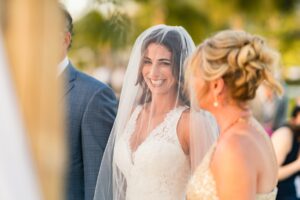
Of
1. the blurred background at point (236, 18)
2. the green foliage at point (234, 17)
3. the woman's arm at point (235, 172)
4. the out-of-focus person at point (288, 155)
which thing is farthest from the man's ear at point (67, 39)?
the green foliage at point (234, 17)

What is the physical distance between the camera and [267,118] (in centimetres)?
855

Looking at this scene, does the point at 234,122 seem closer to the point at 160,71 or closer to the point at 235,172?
the point at 235,172

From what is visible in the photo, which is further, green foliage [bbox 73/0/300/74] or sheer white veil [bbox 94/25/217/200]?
green foliage [bbox 73/0/300/74]

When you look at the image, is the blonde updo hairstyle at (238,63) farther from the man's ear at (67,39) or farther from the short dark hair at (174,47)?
the man's ear at (67,39)

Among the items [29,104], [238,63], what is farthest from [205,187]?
[29,104]

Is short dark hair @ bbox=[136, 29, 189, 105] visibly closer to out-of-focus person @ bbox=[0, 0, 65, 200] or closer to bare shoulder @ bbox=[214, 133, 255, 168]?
bare shoulder @ bbox=[214, 133, 255, 168]

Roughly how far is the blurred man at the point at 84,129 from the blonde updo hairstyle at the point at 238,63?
1034mm

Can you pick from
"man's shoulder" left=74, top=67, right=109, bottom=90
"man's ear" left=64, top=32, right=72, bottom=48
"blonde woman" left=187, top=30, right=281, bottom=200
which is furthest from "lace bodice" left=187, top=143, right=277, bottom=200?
"man's ear" left=64, top=32, right=72, bottom=48

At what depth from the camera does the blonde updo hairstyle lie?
296 centimetres

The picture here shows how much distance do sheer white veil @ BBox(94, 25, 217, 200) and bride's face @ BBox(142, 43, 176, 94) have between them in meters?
0.03

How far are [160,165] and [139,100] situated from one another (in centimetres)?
50

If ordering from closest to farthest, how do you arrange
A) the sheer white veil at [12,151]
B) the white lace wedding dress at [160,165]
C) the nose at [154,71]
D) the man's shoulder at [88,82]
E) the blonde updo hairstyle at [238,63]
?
the sheer white veil at [12,151]
the blonde updo hairstyle at [238,63]
the white lace wedding dress at [160,165]
the nose at [154,71]
the man's shoulder at [88,82]

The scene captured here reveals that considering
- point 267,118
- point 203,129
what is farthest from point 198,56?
point 267,118

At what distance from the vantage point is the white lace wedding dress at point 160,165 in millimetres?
3686
